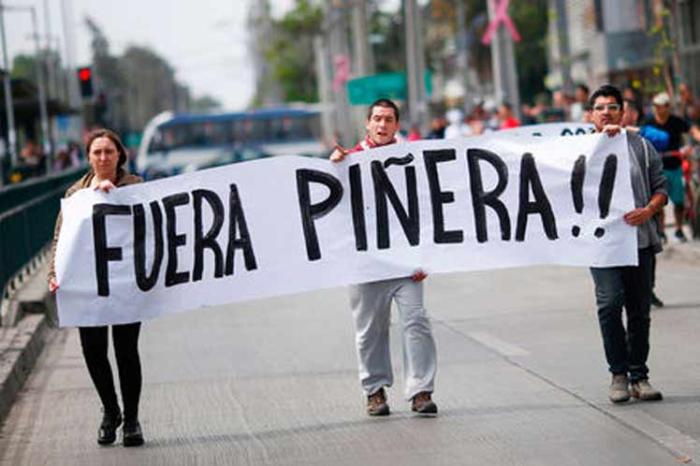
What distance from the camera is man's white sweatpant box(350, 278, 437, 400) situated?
407 inches

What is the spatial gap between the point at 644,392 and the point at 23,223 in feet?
37.4

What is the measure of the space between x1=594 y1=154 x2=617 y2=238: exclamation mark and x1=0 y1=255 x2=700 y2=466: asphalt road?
1075 mm

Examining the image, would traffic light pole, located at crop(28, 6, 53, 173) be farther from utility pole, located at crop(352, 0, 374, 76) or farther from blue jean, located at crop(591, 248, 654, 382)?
blue jean, located at crop(591, 248, 654, 382)

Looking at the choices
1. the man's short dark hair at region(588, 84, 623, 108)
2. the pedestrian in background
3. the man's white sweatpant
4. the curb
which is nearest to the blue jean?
the man's short dark hair at region(588, 84, 623, 108)

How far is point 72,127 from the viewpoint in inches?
3196

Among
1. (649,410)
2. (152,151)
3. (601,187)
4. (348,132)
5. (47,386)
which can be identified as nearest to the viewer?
(649,410)

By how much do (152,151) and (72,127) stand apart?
1772 centimetres

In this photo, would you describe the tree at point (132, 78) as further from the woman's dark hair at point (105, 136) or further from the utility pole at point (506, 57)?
the woman's dark hair at point (105, 136)

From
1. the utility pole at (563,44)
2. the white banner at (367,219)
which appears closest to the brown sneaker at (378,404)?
the white banner at (367,219)

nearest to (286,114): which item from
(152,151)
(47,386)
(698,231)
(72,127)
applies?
(152,151)

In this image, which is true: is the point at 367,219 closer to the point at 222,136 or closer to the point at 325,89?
the point at 222,136

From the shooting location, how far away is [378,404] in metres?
10.5

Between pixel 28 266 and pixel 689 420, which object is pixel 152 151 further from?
pixel 689 420

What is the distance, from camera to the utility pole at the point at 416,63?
47562mm
